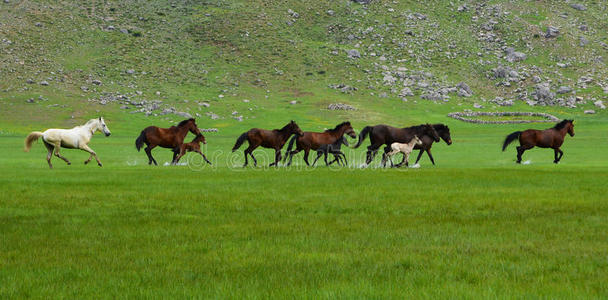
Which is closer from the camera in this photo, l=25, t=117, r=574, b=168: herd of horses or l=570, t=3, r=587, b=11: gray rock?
l=25, t=117, r=574, b=168: herd of horses

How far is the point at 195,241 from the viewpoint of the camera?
9.62 meters

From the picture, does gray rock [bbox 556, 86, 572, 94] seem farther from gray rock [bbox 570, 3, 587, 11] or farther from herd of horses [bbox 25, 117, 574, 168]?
herd of horses [bbox 25, 117, 574, 168]

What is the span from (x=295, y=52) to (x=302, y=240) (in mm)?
133091

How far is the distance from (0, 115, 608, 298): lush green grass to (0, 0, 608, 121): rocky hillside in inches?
3360

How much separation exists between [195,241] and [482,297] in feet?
15.7

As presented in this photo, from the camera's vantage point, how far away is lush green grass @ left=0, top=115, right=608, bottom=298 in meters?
6.89

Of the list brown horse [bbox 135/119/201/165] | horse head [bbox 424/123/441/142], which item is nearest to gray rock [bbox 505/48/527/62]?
horse head [bbox 424/123/441/142]

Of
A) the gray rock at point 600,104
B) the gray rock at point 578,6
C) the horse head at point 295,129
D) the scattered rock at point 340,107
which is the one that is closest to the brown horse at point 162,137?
the horse head at point 295,129

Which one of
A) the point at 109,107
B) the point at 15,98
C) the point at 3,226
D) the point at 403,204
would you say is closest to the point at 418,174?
→ the point at 403,204

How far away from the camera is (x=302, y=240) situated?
959cm

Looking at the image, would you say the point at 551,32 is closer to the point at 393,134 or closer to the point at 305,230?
the point at 393,134

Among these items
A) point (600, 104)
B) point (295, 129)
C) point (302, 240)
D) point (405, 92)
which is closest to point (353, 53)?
point (405, 92)

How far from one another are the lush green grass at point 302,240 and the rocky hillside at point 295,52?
85333 mm

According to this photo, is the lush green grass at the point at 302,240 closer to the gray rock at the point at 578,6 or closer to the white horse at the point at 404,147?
the white horse at the point at 404,147
